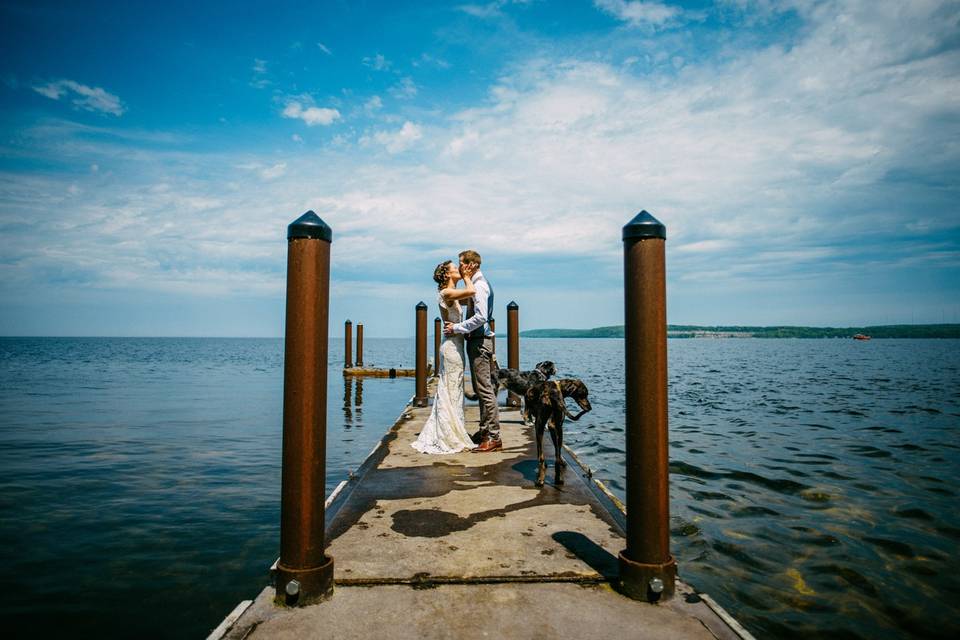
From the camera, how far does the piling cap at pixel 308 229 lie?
2404 mm

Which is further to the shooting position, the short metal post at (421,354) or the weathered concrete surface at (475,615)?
the short metal post at (421,354)

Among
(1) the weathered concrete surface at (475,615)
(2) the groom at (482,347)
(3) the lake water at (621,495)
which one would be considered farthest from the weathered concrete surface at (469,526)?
(3) the lake water at (621,495)

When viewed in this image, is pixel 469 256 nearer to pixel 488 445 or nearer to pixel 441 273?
pixel 441 273

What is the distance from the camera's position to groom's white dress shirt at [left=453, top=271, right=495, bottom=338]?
19.2 feet

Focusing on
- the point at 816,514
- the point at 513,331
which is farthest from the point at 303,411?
the point at 513,331

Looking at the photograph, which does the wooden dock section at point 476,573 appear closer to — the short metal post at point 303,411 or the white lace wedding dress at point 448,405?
the short metal post at point 303,411

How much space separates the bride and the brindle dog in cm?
141

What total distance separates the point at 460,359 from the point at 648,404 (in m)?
3.81

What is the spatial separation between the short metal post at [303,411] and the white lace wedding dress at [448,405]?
358 centimetres

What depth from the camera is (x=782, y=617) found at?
3.43m

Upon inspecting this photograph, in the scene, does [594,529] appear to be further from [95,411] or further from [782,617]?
[95,411]

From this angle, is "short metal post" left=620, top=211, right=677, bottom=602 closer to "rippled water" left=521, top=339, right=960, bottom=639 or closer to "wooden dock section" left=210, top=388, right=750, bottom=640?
"wooden dock section" left=210, top=388, right=750, bottom=640

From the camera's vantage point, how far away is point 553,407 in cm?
471

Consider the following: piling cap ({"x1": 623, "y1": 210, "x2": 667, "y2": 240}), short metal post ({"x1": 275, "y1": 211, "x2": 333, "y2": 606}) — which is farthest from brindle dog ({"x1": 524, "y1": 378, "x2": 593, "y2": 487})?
short metal post ({"x1": 275, "y1": 211, "x2": 333, "y2": 606})
